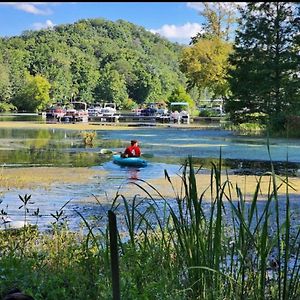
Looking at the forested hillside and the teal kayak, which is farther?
the forested hillside

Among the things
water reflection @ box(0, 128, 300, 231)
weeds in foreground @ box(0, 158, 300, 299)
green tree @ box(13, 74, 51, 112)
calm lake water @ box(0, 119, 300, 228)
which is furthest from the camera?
green tree @ box(13, 74, 51, 112)

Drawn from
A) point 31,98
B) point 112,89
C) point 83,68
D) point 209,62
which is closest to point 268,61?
point 209,62

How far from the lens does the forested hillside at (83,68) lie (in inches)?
2714

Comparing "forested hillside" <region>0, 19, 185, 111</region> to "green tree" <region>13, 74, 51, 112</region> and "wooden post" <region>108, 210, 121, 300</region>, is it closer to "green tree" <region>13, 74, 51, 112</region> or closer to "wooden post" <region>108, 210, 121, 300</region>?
"green tree" <region>13, 74, 51, 112</region>

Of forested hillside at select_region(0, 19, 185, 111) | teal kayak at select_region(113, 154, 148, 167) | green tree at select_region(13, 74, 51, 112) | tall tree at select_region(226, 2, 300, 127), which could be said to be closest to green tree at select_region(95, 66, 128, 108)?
forested hillside at select_region(0, 19, 185, 111)

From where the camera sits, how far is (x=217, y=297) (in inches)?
96.6

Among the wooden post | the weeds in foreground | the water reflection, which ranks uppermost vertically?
the wooden post

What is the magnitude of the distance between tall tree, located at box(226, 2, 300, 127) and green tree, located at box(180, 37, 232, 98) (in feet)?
51.4

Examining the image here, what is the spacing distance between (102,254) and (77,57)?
86.0 m

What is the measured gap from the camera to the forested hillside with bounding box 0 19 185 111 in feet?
226

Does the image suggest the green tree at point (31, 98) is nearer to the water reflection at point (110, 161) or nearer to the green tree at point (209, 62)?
the green tree at point (209, 62)

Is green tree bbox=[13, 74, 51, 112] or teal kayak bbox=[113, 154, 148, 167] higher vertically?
green tree bbox=[13, 74, 51, 112]

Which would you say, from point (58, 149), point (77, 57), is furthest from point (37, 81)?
point (58, 149)

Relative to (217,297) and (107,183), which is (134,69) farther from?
(217,297)
